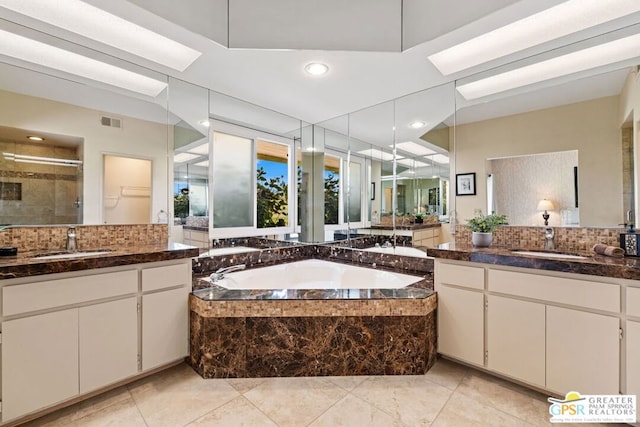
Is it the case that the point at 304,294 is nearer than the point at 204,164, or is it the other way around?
the point at 304,294

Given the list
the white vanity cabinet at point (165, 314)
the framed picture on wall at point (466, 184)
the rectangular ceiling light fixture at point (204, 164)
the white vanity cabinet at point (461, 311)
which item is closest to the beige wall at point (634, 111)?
the framed picture on wall at point (466, 184)

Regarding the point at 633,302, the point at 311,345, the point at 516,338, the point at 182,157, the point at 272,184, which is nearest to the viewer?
the point at 633,302

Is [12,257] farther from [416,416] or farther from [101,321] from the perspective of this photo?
[416,416]

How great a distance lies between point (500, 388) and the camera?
1.87m

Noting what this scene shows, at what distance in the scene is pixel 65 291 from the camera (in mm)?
1604

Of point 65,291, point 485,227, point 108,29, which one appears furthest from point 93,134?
point 485,227

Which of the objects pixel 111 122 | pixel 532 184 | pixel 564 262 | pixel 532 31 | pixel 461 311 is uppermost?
pixel 532 31

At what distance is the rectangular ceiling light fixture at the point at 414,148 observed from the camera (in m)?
2.75

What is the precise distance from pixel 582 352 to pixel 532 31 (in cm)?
201

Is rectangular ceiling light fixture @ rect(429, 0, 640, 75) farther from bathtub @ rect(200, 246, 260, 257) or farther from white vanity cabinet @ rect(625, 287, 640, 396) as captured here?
bathtub @ rect(200, 246, 260, 257)

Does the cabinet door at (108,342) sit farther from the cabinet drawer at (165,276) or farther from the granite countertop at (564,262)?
the granite countertop at (564,262)

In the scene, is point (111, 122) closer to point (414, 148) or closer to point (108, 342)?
point (108, 342)

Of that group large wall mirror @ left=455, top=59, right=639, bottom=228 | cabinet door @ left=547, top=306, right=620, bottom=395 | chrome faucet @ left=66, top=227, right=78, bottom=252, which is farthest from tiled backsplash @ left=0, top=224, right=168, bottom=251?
cabinet door @ left=547, top=306, right=620, bottom=395

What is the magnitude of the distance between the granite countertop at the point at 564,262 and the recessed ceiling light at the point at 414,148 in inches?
42.9
